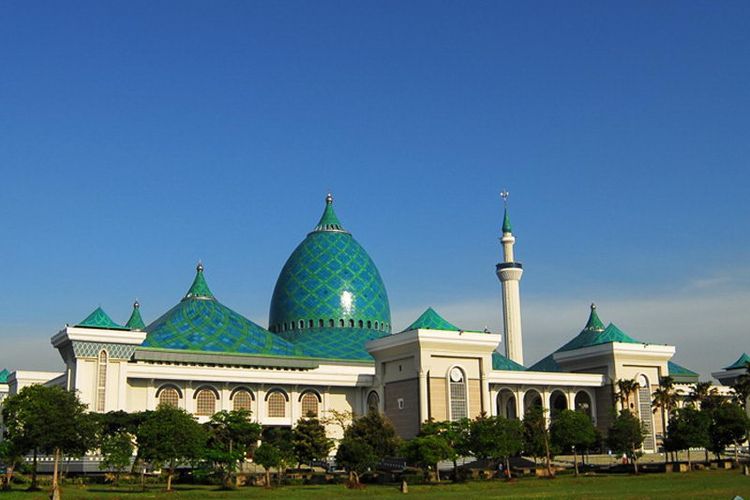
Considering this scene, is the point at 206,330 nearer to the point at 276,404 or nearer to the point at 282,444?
the point at 276,404

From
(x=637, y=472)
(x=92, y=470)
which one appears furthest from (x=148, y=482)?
(x=637, y=472)

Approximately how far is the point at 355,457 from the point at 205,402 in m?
17.2

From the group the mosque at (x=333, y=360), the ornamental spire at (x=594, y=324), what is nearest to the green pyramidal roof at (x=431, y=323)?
the mosque at (x=333, y=360)

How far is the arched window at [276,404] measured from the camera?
64188mm

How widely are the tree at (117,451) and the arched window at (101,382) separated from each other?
658 cm

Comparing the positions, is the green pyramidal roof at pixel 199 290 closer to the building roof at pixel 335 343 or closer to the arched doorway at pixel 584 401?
the building roof at pixel 335 343

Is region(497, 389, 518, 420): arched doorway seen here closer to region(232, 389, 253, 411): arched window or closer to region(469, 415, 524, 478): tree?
region(469, 415, 524, 478): tree

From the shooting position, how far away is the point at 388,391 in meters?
65.1

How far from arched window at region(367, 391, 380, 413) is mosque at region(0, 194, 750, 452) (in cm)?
7

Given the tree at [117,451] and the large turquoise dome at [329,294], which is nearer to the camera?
the tree at [117,451]

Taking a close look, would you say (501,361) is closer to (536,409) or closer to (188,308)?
(536,409)

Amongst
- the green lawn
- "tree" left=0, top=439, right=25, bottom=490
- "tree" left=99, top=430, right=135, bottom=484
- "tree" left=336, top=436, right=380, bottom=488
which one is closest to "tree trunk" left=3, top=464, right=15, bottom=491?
"tree" left=0, top=439, right=25, bottom=490

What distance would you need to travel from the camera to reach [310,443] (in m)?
53.1

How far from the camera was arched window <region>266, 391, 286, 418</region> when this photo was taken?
64.2 m
